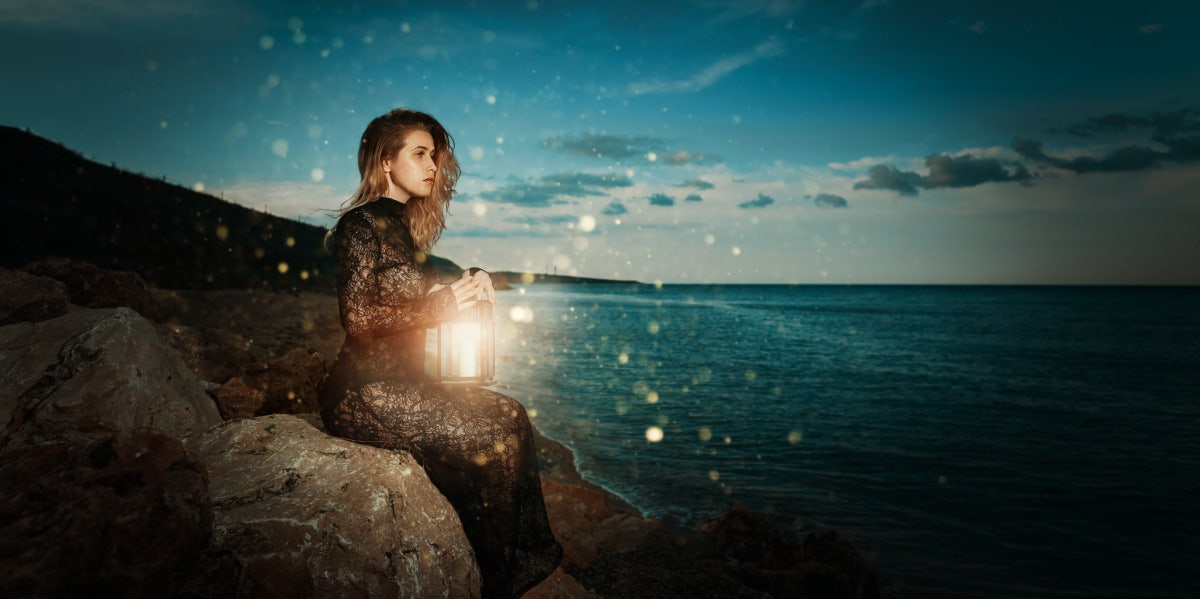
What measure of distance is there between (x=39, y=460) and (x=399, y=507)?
1.58 meters

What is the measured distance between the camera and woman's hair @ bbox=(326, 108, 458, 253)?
4.07 metres

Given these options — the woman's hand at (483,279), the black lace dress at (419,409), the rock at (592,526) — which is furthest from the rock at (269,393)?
the rock at (592,526)

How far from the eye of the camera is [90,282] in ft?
24.4

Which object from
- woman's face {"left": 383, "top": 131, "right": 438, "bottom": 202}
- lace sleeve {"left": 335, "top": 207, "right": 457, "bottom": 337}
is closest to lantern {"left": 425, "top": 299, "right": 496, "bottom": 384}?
lace sleeve {"left": 335, "top": 207, "right": 457, "bottom": 337}

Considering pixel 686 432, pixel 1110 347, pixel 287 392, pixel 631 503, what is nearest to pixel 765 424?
pixel 686 432

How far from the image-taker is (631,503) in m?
11.2

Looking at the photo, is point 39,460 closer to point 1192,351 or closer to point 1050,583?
point 1050,583

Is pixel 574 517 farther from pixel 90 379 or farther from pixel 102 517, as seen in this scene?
pixel 102 517

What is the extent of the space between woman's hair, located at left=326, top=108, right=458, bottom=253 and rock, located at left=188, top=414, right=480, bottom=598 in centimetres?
152

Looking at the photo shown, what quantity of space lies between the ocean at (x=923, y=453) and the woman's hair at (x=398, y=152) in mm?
7909

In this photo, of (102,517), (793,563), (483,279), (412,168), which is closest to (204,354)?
(412,168)

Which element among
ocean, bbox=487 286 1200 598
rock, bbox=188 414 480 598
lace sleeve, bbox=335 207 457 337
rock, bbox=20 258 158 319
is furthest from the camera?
ocean, bbox=487 286 1200 598

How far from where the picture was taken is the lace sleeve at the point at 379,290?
3646 mm

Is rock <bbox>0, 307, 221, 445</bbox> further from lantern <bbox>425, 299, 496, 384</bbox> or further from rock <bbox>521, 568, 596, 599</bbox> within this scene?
rock <bbox>521, 568, 596, 599</bbox>
